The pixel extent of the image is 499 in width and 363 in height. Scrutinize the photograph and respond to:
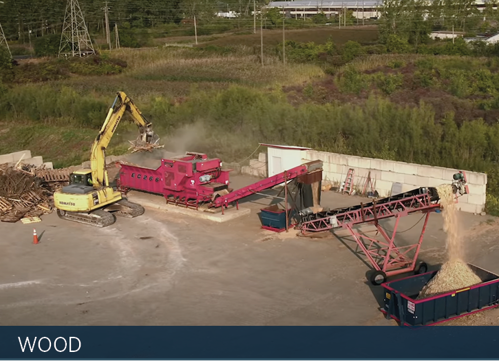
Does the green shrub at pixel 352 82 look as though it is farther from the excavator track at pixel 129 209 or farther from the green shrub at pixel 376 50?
the excavator track at pixel 129 209

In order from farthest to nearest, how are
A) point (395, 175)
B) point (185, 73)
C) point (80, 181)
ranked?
point (185, 73) → point (395, 175) → point (80, 181)

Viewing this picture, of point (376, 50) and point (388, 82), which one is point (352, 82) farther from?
point (376, 50)

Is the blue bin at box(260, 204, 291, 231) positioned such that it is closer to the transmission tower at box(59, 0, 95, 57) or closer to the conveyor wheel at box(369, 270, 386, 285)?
the conveyor wheel at box(369, 270, 386, 285)

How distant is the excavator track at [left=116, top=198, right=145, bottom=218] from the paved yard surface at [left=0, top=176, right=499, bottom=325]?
1.22ft

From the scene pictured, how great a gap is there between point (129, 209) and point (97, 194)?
1661mm

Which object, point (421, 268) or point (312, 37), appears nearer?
point (421, 268)

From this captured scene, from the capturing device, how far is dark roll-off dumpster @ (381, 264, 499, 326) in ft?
48.9

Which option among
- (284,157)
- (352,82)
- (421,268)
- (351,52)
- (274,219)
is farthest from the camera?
(351,52)

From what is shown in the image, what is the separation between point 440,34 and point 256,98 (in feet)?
192

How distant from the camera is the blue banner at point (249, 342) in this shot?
14156 millimetres

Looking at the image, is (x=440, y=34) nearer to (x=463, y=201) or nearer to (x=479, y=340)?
(x=463, y=201)

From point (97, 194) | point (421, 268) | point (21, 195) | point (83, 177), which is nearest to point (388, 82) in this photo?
point (83, 177)

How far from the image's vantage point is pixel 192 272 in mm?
19328

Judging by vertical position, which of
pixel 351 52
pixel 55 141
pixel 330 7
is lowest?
pixel 55 141
